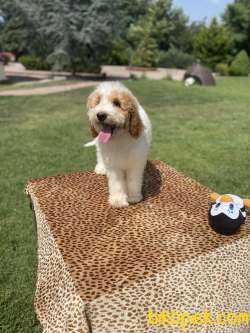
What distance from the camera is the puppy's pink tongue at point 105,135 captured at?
3237 mm

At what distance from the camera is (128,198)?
13.1ft

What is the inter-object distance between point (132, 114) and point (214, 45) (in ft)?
127

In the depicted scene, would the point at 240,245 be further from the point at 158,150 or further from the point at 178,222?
the point at 158,150

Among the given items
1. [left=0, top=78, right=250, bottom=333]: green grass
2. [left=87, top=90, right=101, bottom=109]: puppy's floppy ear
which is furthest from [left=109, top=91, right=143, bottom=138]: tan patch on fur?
[left=0, top=78, right=250, bottom=333]: green grass

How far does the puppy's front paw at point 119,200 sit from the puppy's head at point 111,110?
2.73ft

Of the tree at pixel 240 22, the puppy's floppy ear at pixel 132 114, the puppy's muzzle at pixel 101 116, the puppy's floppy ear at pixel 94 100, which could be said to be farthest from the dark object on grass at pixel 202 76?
the tree at pixel 240 22

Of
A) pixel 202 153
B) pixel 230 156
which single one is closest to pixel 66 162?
pixel 202 153

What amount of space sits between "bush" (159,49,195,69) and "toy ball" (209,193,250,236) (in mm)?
41814

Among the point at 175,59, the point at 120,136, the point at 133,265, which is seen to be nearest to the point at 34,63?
the point at 175,59

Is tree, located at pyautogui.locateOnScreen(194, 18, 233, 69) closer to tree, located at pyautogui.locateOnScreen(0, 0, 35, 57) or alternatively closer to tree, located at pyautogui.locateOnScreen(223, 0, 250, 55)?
tree, located at pyautogui.locateOnScreen(223, 0, 250, 55)

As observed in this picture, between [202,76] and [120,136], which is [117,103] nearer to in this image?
[120,136]

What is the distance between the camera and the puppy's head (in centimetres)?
316

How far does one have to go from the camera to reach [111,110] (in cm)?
316

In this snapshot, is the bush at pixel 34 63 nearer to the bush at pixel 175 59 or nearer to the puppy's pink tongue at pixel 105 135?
the bush at pixel 175 59
